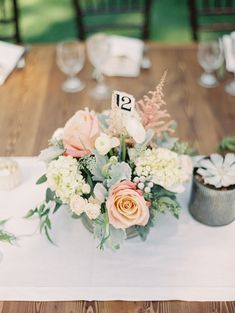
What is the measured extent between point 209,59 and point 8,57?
73 cm

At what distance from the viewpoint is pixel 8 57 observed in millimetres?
1829

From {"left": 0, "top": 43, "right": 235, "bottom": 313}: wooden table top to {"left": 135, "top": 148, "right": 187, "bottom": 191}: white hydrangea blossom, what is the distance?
0.47 m

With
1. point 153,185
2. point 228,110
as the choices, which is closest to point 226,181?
point 153,185

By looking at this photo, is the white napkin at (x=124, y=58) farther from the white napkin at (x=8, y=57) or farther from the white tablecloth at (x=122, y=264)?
the white tablecloth at (x=122, y=264)

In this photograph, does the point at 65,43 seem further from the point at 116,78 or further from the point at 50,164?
the point at 50,164

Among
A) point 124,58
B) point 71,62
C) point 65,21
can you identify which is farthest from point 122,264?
point 65,21

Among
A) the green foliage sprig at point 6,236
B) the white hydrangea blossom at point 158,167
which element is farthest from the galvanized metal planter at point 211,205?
the green foliage sprig at point 6,236

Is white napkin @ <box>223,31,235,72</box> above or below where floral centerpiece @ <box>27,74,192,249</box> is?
below

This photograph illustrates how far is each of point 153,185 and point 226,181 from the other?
0.60 feet

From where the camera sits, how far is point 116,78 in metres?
1.79

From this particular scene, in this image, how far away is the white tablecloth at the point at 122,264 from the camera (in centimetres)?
104

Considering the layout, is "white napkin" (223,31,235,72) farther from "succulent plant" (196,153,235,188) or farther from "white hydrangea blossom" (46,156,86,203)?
"white hydrangea blossom" (46,156,86,203)

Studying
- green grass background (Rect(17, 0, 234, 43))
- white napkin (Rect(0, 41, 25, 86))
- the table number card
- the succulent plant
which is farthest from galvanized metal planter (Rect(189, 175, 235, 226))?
green grass background (Rect(17, 0, 234, 43))

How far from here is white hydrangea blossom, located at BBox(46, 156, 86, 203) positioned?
0.98 meters
